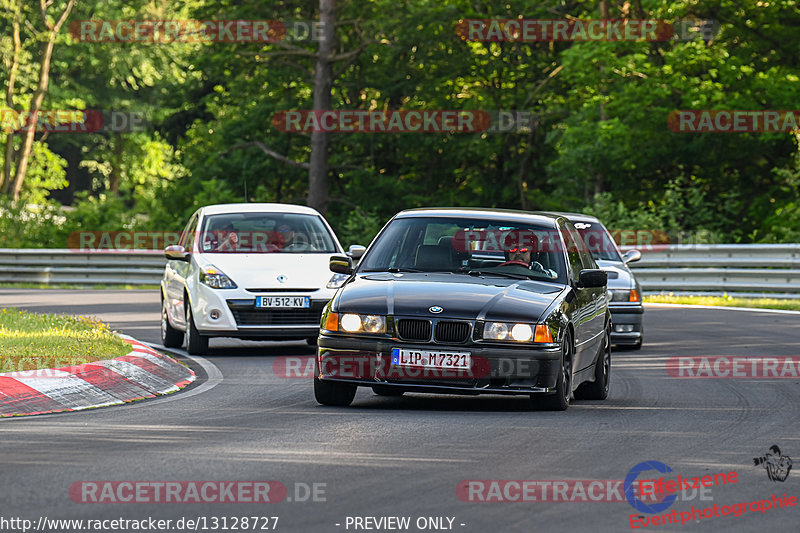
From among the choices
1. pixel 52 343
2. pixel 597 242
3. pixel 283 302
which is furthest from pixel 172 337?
pixel 597 242

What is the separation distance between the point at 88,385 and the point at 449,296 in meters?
3.02

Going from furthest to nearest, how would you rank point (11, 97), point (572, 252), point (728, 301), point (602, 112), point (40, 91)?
1. point (11, 97)
2. point (40, 91)
3. point (602, 112)
4. point (728, 301)
5. point (572, 252)

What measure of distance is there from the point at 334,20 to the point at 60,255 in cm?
1097

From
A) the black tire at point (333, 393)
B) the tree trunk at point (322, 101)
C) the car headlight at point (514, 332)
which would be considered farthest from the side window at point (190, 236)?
the tree trunk at point (322, 101)

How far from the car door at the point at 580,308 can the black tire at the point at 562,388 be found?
0.18 m

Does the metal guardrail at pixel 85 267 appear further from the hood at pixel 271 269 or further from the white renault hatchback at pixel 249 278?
the hood at pixel 271 269

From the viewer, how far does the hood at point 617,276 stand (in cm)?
1723

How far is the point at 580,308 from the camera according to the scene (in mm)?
11109

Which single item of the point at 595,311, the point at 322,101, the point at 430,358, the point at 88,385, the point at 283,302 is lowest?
the point at 88,385

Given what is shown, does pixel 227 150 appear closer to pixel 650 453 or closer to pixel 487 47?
pixel 487 47

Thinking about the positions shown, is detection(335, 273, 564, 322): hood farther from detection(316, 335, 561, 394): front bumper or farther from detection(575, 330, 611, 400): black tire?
detection(575, 330, 611, 400): black tire

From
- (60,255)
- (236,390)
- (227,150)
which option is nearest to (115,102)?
(227,150)

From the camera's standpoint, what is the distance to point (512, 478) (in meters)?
7.41

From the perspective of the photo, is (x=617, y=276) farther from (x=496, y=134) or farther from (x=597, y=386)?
(x=496, y=134)
